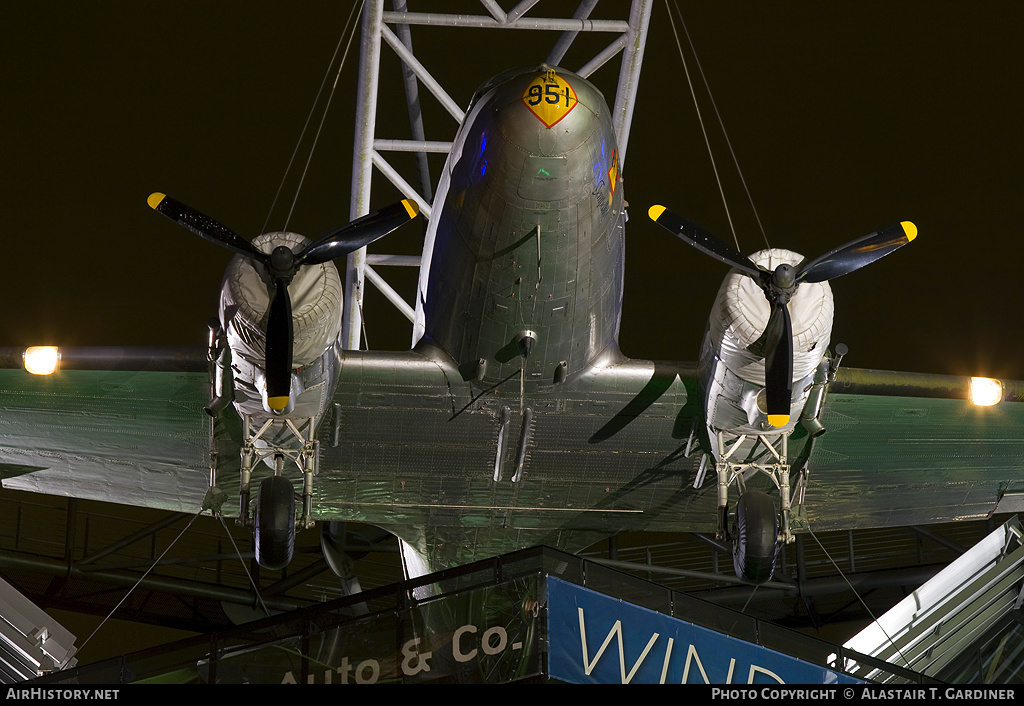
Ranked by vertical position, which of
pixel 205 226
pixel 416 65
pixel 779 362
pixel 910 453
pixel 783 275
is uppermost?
pixel 416 65

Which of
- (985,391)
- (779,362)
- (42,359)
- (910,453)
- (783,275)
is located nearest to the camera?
(783,275)

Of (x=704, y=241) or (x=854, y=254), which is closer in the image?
(x=854, y=254)

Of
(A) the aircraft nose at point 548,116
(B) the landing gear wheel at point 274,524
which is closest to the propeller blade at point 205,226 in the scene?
(B) the landing gear wheel at point 274,524

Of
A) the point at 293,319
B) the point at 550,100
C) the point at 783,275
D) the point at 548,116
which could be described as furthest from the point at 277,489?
the point at 783,275

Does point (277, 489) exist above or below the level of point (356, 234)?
below

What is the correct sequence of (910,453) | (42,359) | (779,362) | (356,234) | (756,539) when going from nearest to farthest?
(779,362)
(356,234)
(756,539)
(42,359)
(910,453)

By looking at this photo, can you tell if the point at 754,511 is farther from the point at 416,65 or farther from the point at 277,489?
the point at 416,65

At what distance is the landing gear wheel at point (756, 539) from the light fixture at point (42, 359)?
8.24 metres

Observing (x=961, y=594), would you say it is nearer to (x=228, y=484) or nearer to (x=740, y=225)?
(x=228, y=484)

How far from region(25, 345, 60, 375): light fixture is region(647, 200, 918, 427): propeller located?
716 cm

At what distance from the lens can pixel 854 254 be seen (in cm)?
1331

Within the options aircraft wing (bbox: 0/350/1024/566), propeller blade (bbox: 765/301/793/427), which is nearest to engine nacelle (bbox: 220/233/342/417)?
aircraft wing (bbox: 0/350/1024/566)

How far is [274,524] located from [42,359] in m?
3.58

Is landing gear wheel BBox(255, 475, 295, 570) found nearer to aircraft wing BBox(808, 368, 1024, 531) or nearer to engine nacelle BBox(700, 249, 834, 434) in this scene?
engine nacelle BBox(700, 249, 834, 434)
